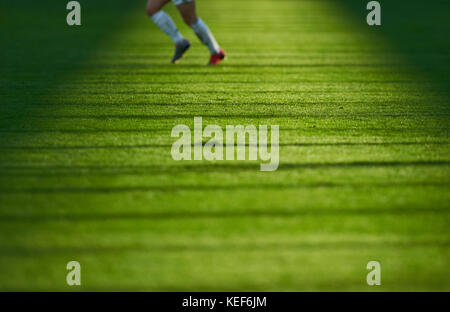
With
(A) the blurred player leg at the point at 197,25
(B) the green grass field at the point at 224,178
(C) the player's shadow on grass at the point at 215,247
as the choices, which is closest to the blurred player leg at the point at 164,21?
(A) the blurred player leg at the point at 197,25

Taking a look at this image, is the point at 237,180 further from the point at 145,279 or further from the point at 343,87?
the point at 343,87

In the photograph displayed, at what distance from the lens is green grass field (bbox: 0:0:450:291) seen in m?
2.97

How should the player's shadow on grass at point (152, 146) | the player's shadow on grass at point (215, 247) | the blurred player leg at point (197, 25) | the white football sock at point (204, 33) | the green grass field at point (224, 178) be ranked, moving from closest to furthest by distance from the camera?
1. the green grass field at point (224, 178)
2. the player's shadow on grass at point (215, 247)
3. the player's shadow on grass at point (152, 146)
4. the blurred player leg at point (197, 25)
5. the white football sock at point (204, 33)

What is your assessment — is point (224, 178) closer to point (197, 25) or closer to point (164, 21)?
point (197, 25)

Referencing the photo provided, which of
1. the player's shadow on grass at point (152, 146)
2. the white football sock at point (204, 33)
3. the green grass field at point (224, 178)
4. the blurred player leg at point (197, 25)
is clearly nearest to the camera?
the green grass field at point (224, 178)

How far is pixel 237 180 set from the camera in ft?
13.1

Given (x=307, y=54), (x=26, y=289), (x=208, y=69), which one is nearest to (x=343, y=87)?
(x=208, y=69)

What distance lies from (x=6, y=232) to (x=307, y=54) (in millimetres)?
6248

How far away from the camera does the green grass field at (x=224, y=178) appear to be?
117 inches

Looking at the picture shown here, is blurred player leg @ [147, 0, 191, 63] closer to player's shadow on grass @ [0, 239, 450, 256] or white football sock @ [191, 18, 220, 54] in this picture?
white football sock @ [191, 18, 220, 54]

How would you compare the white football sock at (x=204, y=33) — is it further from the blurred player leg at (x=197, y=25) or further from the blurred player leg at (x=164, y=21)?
the blurred player leg at (x=164, y=21)

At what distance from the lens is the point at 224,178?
158 inches

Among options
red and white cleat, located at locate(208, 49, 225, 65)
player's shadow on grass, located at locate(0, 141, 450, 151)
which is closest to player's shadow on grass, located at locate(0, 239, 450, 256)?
player's shadow on grass, located at locate(0, 141, 450, 151)

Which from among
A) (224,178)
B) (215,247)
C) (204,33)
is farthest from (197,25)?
(215,247)
